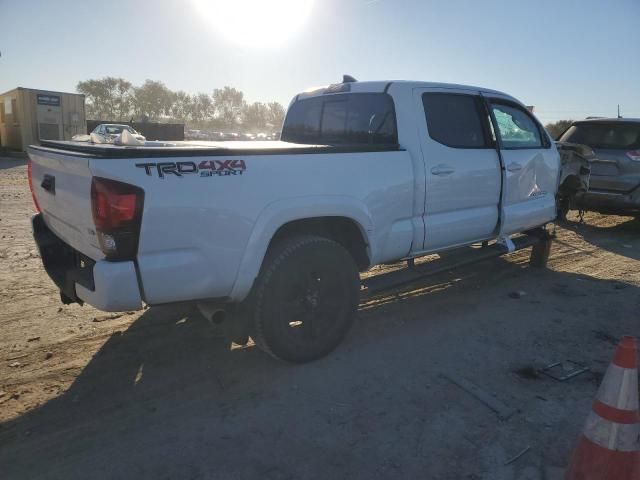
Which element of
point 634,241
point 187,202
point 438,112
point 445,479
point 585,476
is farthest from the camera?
point 634,241

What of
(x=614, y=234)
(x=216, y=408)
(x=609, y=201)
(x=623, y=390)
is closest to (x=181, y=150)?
(x=216, y=408)

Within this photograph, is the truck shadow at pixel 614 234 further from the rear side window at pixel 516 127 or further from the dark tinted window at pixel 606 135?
the rear side window at pixel 516 127

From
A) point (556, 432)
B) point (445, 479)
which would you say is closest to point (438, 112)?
point (556, 432)

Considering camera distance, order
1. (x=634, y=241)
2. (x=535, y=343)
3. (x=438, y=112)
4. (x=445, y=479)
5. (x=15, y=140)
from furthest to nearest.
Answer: (x=15, y=140), (x=634, y=241), (x=438, y=112), (x=535, y=343), (x=445, y=479)

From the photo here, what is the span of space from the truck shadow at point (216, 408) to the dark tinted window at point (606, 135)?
5190mm

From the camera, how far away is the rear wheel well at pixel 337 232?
11.1 feet

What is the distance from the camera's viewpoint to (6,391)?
3.09 m

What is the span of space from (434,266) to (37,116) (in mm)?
25291

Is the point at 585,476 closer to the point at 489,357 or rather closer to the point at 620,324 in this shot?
the point at 489,357

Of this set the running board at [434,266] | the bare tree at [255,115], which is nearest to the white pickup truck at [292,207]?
the running board at [434,266]

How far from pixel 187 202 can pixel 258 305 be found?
86cm

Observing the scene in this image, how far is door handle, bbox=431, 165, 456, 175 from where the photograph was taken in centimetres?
405

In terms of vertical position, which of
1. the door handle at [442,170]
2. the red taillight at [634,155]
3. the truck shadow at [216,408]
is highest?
the red taillight at [634,155]

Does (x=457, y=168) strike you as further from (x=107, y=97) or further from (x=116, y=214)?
(x=107, y=97)
